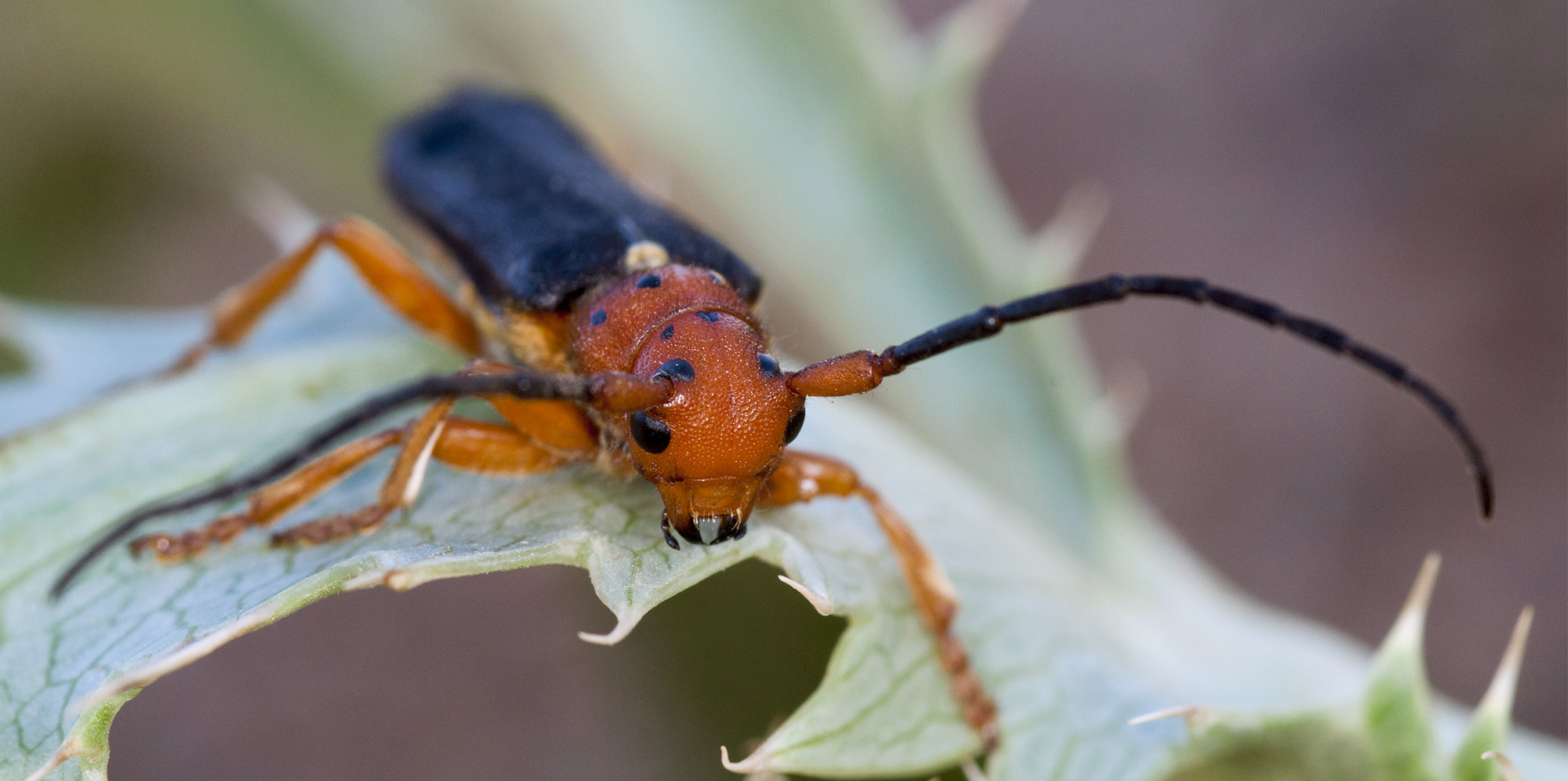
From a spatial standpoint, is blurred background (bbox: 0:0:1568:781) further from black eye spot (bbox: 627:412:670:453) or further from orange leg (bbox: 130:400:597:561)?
black eye spot (bbox: 627:412:670:453)

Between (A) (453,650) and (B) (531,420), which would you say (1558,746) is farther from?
(A) (453,650)

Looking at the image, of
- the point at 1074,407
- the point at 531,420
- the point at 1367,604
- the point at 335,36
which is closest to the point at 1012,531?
the point at 1074,407

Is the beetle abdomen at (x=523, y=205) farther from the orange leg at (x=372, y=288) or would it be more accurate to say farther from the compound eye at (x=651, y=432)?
the compound eye at (x=651, y=432)

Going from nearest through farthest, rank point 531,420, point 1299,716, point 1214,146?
1. point 1299,716
2. point 531,420
3. point 1214,146

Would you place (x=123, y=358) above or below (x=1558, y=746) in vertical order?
below

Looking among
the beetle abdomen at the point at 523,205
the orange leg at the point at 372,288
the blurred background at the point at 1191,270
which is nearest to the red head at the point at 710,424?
the beetle abdomen at the point at 523,205

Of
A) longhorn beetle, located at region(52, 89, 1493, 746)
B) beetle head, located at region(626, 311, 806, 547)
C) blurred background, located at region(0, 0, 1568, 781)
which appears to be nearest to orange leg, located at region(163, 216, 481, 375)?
longhorn beetle, located at region(52, 89, 1493, 746)

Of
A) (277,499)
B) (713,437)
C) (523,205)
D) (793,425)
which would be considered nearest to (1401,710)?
(793,425)
